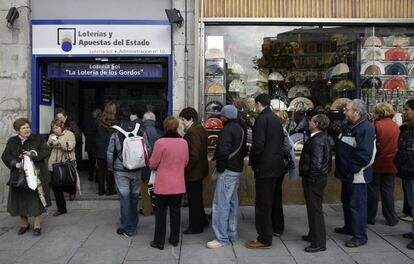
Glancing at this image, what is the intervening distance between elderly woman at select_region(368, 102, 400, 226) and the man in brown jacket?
2.55 metres

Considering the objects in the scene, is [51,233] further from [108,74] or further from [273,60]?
[273,60]

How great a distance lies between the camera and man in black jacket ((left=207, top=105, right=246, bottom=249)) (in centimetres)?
602

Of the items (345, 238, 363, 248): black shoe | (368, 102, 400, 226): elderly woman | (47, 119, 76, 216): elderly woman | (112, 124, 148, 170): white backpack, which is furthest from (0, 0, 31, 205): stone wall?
(368, 102, 400, 226): elderly woman

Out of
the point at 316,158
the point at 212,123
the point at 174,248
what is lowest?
the point at 174,248

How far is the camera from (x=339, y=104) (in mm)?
9070

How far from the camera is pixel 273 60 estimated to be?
9125 millimetres

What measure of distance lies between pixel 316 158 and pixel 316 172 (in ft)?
0.57

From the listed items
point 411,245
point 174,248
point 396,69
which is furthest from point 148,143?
point 396,69

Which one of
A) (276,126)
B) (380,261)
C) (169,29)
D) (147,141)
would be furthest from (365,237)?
(169,29)

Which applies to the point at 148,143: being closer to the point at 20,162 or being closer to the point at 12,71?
the point at 20,162

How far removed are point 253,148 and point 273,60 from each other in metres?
3.75

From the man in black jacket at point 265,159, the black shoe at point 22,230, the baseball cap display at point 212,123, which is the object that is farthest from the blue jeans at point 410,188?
the black shoe at point 22,230

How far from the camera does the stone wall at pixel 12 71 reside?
847 cm

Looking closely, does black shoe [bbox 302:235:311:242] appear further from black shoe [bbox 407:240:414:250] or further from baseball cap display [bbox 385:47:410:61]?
baseball cap display [bbox 385:47:410:61]
